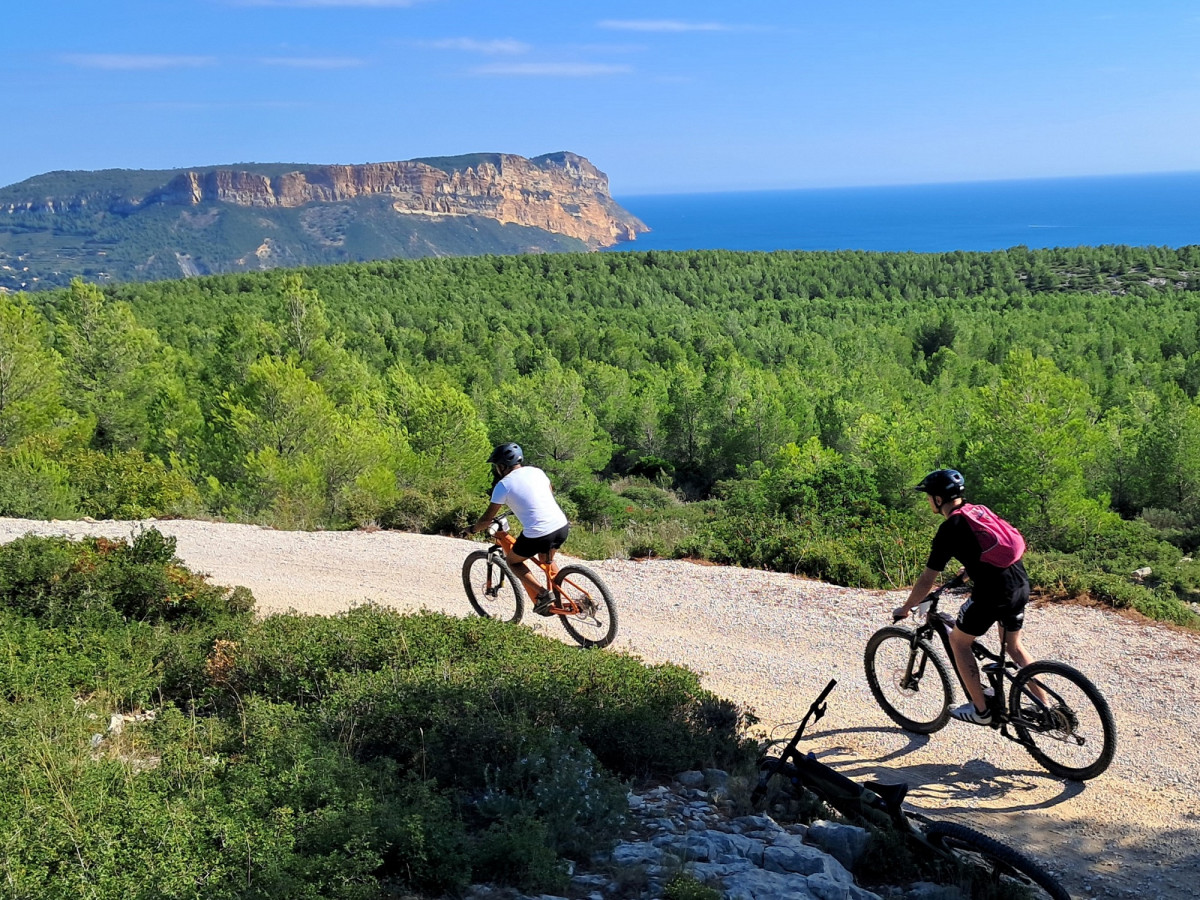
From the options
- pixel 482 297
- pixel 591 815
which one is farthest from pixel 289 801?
pixel 482 297

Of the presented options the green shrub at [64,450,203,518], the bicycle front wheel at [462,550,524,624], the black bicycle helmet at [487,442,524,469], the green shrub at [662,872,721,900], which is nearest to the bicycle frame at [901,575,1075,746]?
the green shrub at [662,872,721,900]

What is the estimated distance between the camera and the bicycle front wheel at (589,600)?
28.4 ft

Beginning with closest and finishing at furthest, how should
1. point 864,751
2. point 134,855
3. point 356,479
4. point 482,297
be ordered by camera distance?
point 134,855, point 864,751, point 356,479, point 482,297

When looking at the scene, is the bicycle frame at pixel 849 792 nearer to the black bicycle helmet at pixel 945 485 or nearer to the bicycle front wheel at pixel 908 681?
the black bicycle helmet at pixel 945 485

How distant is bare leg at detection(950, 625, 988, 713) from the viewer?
640cm

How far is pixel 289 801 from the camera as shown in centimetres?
452

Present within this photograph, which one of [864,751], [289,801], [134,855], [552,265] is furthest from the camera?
[552,265]

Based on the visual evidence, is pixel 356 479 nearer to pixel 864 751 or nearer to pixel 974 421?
pixel 974 421

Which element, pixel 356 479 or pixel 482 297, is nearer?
pixel 356 479

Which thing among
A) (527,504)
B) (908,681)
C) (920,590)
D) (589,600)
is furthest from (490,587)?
(920,590)

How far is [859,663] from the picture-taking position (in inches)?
343

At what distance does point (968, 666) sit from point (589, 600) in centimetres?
355

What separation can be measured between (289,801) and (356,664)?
2389 mm

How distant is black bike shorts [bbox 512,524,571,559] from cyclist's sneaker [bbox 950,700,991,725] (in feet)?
11.8
